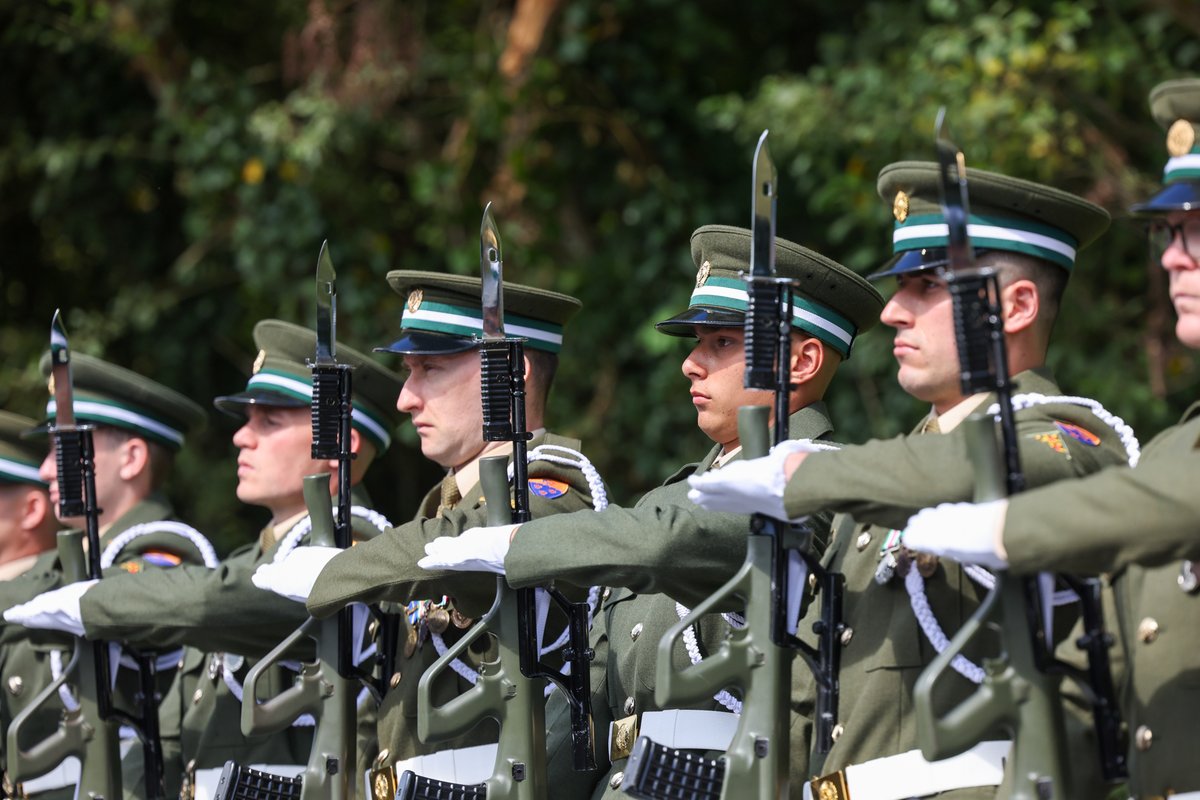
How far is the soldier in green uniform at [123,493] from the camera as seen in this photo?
653cm

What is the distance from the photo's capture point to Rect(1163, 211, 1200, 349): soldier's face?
3682 millimetres

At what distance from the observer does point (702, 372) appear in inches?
193

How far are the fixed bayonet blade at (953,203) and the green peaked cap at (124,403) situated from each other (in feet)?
13.5

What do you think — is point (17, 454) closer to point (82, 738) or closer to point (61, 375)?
point (61, 375)

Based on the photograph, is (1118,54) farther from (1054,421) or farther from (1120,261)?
(1054,421)

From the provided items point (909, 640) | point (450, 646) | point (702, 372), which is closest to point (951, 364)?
point (909, 640)

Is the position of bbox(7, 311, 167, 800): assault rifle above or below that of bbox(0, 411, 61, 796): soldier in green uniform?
Result: below

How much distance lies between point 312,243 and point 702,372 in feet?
17.9

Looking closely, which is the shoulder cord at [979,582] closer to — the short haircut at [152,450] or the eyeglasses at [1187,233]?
the eyeglasses at [1187,233]

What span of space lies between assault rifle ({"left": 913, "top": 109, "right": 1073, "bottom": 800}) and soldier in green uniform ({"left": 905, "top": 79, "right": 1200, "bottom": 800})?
0.17m

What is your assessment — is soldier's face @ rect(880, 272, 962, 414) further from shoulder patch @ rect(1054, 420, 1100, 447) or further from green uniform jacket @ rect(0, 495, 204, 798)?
green uniform jacket @ rect(0, 495, 204, 798)

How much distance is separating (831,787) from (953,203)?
1305mm

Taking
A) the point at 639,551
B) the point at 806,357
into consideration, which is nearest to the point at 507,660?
the point at 639,551

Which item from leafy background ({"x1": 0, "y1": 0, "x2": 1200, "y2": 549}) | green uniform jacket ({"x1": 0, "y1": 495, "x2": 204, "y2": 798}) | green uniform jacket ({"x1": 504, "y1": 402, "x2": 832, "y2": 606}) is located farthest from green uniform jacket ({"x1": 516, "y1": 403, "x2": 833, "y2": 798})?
leafy background ({"x1": 0, "y1": 0, "x2": 1200, "y2": 549})
